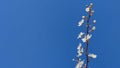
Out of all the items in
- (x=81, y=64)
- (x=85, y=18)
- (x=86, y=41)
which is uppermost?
(x=85, y=18)

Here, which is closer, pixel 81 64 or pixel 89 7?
pixel 81 64

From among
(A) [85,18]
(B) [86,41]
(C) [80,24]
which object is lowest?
(B) [86,41]

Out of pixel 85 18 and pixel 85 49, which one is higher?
pixel 85 18

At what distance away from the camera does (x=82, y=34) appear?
8.50 ft

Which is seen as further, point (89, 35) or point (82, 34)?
point (82, 34)

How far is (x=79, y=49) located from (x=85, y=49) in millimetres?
100

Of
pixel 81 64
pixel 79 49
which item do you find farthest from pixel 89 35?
pixel 81 64

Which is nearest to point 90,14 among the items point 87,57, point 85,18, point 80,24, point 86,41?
point 85,18

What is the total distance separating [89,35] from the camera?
240 centimetres

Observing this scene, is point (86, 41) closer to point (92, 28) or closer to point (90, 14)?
point (92, 28)

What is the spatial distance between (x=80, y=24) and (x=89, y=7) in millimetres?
411

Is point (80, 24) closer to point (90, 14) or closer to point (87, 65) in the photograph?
point (90, 14)

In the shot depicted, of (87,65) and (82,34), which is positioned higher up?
(82,34)

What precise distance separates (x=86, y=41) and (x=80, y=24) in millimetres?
303
